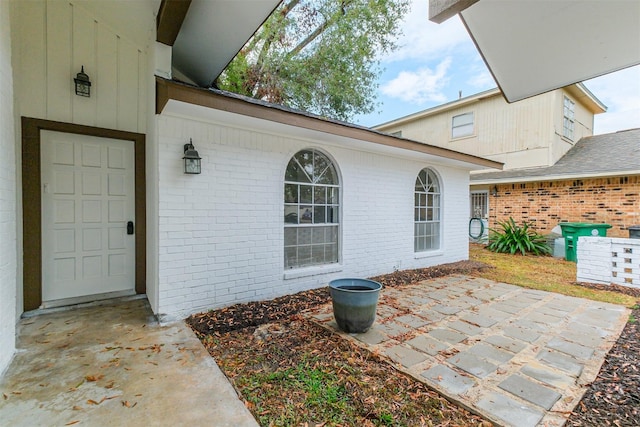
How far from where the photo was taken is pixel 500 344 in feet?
9.66

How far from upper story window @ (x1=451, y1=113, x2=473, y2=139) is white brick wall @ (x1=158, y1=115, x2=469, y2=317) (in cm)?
812

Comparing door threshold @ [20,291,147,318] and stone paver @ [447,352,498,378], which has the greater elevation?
door threshold @ [20,291,147,318]

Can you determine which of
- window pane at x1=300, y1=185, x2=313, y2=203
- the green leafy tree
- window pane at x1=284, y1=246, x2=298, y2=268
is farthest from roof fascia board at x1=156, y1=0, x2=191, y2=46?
the green leafy tree

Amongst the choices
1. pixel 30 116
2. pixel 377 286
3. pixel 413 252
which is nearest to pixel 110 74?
pixel 30 116

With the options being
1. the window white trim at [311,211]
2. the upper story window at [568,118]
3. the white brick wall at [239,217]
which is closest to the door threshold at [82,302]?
the white brick wall at [239,217]

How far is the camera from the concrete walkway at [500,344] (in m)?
2.12

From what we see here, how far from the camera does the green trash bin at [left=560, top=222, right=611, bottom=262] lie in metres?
7.26

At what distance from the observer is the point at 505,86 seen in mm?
3414

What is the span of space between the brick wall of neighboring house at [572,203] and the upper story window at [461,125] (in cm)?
298

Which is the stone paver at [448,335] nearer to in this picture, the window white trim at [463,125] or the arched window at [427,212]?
the arched window at [427,212]

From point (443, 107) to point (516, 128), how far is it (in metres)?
3.01

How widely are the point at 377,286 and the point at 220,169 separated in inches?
95.1

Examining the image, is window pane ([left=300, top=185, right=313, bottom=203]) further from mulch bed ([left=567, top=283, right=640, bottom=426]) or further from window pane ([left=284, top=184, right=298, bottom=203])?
mulch bed ([left=567, top=283, right=640, bottom=426])

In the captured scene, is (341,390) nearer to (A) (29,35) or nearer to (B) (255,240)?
(B) (255,240)
